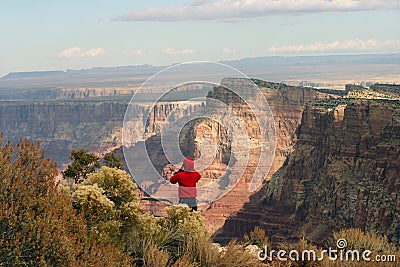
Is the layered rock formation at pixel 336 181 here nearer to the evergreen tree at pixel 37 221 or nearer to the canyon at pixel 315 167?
the canyon at pixel 315 167

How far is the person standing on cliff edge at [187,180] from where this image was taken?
14.2 m

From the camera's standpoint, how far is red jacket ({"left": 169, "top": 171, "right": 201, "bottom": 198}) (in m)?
14.2

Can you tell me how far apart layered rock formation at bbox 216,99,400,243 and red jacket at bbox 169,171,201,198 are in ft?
86.7

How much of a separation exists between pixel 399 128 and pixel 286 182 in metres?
15.6

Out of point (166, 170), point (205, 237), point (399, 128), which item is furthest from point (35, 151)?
point (166, 170)

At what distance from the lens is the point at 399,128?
41750 mm

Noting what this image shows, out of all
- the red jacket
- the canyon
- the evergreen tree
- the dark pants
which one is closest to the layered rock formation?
the canyon

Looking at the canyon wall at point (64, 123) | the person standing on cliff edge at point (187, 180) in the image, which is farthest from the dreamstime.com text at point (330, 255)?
the canyon wall at point (64, 123)

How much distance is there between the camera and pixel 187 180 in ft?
47.1

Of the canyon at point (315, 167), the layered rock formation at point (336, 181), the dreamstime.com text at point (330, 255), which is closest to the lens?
the dreamstime.com text at point (330, 255)

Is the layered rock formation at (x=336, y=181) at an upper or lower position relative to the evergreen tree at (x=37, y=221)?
lower

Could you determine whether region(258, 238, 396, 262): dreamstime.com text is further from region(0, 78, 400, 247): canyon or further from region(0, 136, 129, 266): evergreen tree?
region(0, 78, 400, 247): canyon

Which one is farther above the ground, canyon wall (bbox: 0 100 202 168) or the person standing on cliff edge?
the person standing on cliff edge

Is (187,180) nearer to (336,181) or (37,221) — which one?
(37,221)
